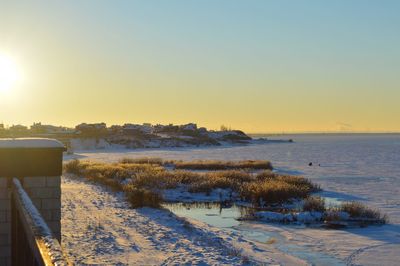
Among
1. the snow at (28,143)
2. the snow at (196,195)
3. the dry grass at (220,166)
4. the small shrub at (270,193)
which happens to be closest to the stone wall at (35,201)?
the snow at (28,143)

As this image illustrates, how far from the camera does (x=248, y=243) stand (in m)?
13.2

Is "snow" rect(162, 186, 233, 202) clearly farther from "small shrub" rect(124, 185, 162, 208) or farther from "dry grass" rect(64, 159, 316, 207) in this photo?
"small shrub" rect(124, 185, 162, 208)

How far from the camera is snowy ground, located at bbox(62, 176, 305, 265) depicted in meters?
10.5

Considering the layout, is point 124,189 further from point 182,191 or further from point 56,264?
point 56,264

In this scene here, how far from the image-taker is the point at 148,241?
12148 millimetres

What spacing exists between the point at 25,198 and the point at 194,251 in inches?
250

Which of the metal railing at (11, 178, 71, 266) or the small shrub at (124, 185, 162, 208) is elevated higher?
the metal railing at (11, 178, 71, 266)

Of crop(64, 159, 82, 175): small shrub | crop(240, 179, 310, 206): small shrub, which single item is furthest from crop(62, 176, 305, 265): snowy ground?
crop(64, 159, 82, 175): small shrub

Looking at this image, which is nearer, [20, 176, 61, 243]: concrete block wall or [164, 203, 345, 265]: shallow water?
[20, 176, 61, 243]: concrete block wall

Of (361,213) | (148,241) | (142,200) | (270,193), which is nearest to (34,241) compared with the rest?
(148,241)

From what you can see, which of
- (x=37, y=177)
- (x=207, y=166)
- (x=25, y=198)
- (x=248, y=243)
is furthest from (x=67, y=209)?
(x=207, y=166)

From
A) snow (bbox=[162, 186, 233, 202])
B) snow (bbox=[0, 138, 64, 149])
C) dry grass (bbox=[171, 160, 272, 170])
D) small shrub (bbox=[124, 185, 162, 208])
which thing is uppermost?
snow (bbox=[0, 138, 64, 149])

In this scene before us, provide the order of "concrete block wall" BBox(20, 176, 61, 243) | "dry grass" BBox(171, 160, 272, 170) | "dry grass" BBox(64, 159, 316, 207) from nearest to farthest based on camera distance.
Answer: "concrete block wall" BBox(20, 176, 61, 243), "dry grass" BBox(64, 159, 316, 207), "dry grass" BBox(171, 160, 272, 170)

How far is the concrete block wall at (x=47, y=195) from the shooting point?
7188 millimetres
